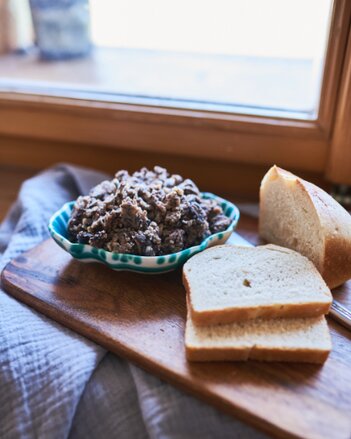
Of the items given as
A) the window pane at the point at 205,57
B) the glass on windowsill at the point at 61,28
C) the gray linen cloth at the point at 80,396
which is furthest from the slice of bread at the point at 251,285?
the glass on windowsill at the point at 61,28

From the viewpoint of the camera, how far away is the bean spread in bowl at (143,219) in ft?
3.42

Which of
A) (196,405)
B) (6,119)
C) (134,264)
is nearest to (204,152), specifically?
(134,264)

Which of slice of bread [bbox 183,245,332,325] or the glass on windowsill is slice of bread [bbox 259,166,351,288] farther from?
the glass on windowsill

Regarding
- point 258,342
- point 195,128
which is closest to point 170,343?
point 258,342

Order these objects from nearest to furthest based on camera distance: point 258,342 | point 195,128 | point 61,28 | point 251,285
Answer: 1. point 258,342
2. point 251,285
3. point 195,128
4. point 61,28

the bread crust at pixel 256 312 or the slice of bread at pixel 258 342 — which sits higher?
the bread crust at pixel 256 312

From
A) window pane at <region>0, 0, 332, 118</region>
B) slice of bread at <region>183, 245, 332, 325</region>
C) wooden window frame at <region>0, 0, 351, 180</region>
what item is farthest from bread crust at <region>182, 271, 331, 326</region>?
window pane at <region>0, 0, 332, 118</region>

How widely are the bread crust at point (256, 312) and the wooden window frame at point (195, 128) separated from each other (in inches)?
21.6

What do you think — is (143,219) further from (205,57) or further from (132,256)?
(205,57)

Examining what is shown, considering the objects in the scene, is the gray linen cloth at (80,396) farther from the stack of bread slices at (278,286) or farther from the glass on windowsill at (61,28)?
the glass on windowsill at (61,28)

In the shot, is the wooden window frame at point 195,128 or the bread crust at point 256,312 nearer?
the bread crust at point 256,312

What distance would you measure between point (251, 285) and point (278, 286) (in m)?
0.06

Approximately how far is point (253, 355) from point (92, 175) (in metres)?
0.82

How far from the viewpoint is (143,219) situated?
1.05 m
